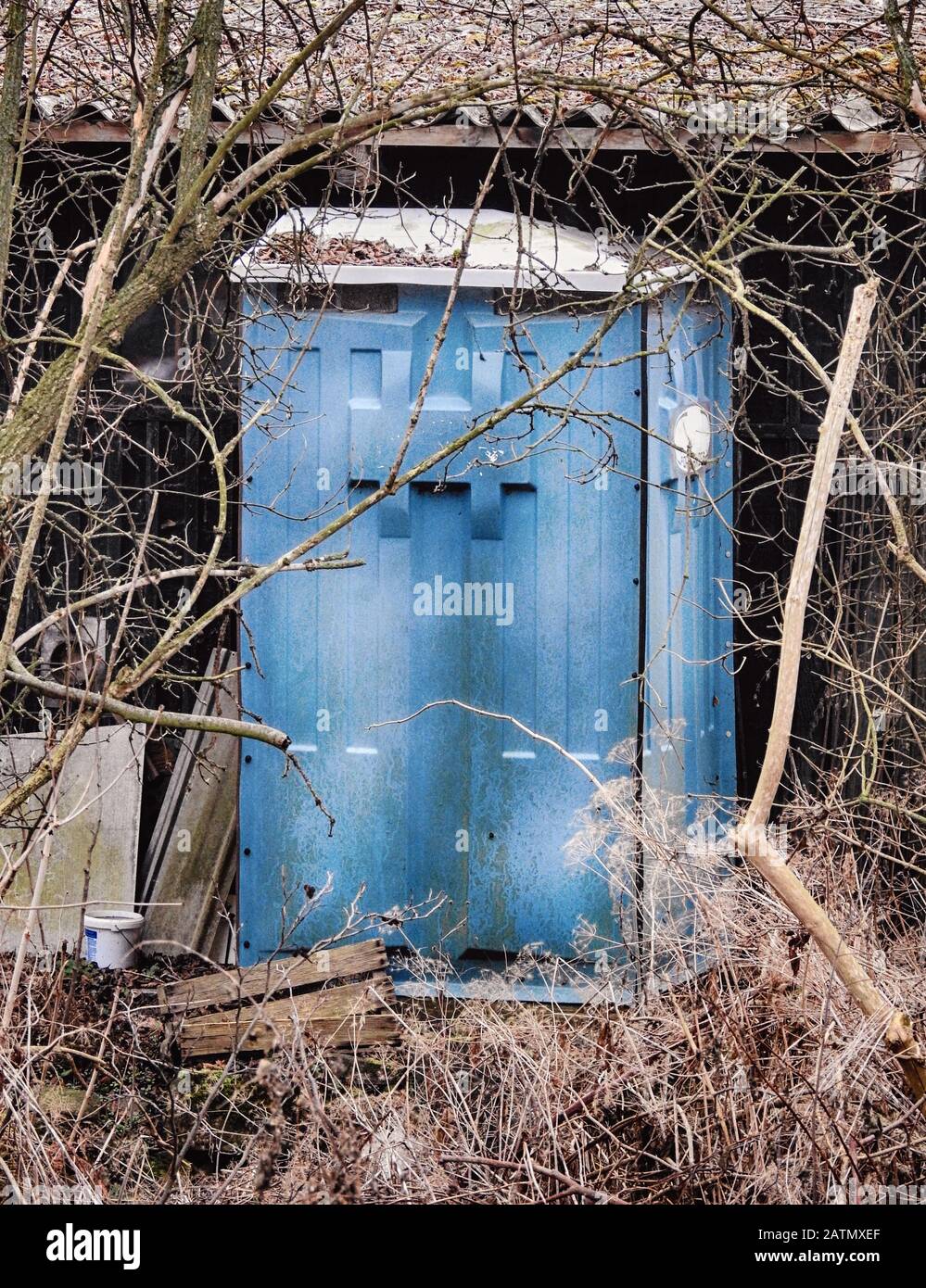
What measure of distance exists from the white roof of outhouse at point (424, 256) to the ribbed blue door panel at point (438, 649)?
128 millimetres

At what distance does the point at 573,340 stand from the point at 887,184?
132cm

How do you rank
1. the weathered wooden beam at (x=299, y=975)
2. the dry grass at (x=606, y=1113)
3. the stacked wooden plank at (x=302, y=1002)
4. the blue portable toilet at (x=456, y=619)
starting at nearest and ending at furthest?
1. the dry grass at (x=606, y=1113)
2. the stacked wooden plank at (x=302, y=1002)
3. the weathered wooden beam at (x=299, y=975)
4. the blue portable toilet at (x=456, y=619)

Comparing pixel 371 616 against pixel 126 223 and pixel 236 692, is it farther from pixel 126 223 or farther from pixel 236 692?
pixel 126 223

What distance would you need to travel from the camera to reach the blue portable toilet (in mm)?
4133

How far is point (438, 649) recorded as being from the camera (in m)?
4.18

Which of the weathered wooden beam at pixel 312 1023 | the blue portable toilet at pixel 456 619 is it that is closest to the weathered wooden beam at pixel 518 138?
the blue portable toilet at pixel 456 619

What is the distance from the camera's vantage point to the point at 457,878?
415 centimetres

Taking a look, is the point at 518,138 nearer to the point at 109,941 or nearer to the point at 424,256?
the point at 424,256

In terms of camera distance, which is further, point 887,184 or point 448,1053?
point 887,184

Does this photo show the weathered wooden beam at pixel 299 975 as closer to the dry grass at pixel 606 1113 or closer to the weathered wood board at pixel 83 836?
the dry grass at pixel 606 1113

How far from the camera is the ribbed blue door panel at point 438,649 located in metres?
4.14
